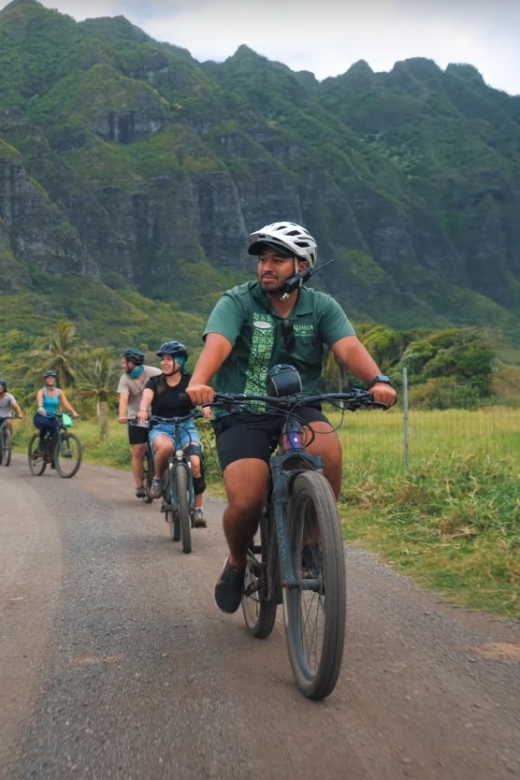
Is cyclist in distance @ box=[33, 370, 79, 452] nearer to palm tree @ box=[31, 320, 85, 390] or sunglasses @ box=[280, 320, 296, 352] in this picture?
sunglasses @ box=[280, 320, 296, 352]

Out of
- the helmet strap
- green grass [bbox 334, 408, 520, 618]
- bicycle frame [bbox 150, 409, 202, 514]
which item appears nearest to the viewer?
green grass [bbox 334, 408, 520, 618]

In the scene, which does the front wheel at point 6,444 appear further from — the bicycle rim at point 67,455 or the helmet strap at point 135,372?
the helmet strap at point 135,372

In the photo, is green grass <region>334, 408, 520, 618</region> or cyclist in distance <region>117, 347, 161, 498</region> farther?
cyclist in distance <region>117, 347, 161, 498</region>

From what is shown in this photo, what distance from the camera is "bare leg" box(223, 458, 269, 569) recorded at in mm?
4047

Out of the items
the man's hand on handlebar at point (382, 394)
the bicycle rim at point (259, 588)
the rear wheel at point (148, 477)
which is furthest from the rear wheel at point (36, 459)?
the man's hand on handlebar at point (382, 394)

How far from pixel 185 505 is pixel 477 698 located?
4163 mm

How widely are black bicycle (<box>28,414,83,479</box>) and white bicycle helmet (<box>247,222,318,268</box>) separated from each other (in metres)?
11.4

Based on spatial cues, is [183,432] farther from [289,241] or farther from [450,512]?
[289,241]

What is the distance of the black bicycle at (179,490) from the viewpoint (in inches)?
290

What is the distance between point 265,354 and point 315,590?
45.5 inches

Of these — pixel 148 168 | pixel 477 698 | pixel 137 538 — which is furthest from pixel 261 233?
pixel 148 168

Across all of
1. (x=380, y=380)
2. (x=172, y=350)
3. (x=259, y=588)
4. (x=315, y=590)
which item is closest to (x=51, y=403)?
(x=172, y=350)

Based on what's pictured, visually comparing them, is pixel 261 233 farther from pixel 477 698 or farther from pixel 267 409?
pixel 477 698

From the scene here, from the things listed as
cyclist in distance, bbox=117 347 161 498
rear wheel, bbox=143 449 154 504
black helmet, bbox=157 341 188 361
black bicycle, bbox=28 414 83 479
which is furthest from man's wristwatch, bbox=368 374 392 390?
black bicycle, bbox=28 414 83 479
